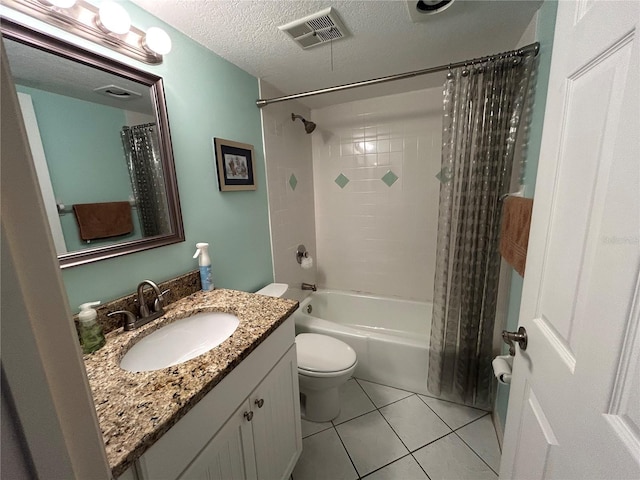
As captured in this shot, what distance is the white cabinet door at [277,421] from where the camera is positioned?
0.98 meters

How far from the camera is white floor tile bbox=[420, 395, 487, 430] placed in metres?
1.59

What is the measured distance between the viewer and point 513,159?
1345 mm

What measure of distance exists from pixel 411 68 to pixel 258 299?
1.70 meters

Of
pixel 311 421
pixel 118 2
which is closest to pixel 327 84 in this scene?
pixel 118 2

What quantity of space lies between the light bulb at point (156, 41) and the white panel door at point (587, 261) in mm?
1306

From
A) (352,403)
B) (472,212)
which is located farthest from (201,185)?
(352,403)

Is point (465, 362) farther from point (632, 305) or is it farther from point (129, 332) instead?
point (129, 332)

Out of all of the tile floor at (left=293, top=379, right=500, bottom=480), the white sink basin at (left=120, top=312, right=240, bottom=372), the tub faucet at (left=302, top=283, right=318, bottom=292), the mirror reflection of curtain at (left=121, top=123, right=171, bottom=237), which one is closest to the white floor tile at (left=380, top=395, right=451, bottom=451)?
the tile floor at (left=293, top=379, right=500, bottom=480)

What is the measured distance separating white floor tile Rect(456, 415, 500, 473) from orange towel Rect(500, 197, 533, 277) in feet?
3.50

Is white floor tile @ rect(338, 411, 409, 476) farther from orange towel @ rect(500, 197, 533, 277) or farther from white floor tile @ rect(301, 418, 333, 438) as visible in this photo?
orange towel @ rect(500, 197, 533, 277)

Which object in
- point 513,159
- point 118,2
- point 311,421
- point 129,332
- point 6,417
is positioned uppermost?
point 118,2

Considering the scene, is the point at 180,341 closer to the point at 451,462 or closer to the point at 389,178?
the point at 451,462

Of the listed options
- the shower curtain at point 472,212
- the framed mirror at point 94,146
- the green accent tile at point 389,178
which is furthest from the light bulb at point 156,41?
the green accent tile at point 389,178

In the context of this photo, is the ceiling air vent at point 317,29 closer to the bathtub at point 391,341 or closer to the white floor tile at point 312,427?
the bathtub at point 391,341
